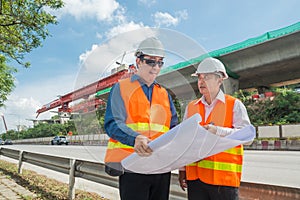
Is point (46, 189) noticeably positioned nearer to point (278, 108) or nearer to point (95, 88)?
point (95, 88)

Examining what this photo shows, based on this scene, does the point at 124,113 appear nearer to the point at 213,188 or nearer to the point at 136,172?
the point at 136,172

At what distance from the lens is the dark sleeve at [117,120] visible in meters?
1.62

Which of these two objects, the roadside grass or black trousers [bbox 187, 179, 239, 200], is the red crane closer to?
black trousers [bbox 187, 179, 239, 200]

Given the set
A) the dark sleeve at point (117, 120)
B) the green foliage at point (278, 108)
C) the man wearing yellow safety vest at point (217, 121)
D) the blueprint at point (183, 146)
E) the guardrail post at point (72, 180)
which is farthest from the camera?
the green foliage at point (278, 108)

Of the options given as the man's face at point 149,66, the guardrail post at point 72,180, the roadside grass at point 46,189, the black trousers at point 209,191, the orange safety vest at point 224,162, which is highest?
the man's face at point 149,66

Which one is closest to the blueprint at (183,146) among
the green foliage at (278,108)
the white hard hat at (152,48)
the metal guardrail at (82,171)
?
the white hard hat at (152,48)

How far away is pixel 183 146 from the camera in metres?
1.48

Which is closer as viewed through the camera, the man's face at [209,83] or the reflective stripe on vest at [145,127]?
the reflective stripe on vest at [145,127]

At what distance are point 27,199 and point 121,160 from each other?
11.5ft

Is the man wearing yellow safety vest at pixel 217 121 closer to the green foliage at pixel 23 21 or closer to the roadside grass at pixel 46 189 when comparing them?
the roadside grass at pixel 46 189

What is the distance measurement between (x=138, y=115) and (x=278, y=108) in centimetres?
2099

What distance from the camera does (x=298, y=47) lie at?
16547mm

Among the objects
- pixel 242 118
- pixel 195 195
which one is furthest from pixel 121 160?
pixel 242 118

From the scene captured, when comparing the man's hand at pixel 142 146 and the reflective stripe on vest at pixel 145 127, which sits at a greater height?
the reflective stripe on vest at pixel 145 127
